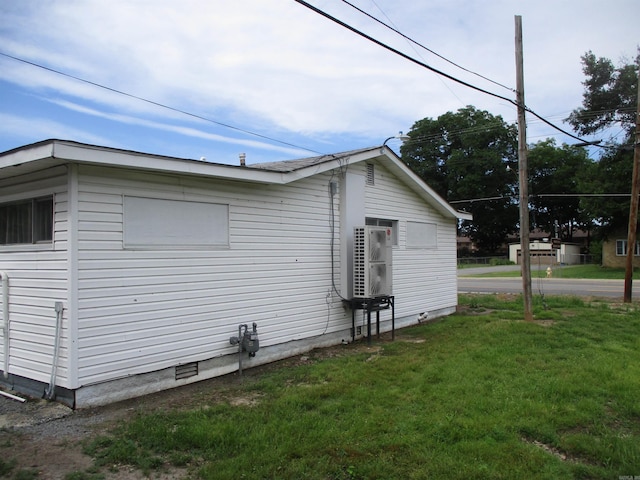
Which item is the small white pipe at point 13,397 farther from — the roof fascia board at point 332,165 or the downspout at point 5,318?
the roof fascia board at point 332,165

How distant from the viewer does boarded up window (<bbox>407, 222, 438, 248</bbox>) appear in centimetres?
1191

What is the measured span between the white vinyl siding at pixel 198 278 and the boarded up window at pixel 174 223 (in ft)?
0.31

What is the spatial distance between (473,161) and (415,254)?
1701 inches

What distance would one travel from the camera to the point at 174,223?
21.2 ft

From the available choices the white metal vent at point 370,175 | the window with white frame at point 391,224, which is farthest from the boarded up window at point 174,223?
the window with white frame at point 391,224

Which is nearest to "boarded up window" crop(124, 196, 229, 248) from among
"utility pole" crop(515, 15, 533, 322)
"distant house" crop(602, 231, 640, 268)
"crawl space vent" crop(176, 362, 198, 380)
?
"crawl space vent" crop(176, 362, 198, 380)

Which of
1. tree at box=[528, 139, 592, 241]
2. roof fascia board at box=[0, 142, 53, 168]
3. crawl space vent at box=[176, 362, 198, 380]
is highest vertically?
tree at box=[528, 139, 592, 241]

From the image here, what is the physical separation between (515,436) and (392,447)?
48.1 inches

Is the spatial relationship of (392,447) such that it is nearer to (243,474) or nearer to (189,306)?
(243,474)

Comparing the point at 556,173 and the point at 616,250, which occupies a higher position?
the point at 556,173

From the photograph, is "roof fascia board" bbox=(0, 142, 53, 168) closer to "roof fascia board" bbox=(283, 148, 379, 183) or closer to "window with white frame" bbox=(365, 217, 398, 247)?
"roof fascia board" bbox=(283, 148, 379, 183)

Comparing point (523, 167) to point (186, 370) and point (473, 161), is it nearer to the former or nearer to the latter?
point (186, 370)

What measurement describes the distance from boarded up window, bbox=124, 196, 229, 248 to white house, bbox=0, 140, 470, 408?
0.6 inches

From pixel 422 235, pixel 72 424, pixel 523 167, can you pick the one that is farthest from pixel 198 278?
pixel 523 167
